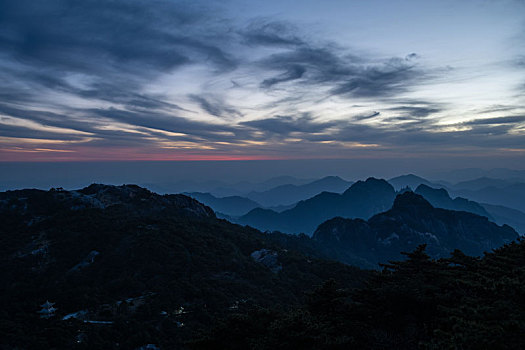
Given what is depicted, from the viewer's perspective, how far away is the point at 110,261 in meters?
58.8

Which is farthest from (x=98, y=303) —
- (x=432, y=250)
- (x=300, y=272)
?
(x=432, y=250)

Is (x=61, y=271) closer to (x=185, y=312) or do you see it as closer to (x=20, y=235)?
(x=20, y=235)

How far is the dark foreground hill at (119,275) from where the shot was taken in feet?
115

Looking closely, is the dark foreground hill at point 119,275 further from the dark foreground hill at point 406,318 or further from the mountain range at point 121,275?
the dark foreground hill at point 406,318

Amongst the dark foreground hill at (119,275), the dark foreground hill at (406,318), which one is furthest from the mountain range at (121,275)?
the dark foreground hill at (406,318)

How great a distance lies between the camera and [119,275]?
176 feet

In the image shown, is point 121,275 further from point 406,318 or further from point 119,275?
point 406,318

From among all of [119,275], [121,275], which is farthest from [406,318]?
[119,275]

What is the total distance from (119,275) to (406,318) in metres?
51.4

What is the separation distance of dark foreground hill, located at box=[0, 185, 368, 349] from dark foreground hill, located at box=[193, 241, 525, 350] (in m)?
15.9

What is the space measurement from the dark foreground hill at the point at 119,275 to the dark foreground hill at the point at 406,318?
52.1 feet

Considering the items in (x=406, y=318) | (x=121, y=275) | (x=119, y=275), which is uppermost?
(x=406, y=318)

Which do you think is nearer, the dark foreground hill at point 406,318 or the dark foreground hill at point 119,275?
the dark foreground hill at point 406,318

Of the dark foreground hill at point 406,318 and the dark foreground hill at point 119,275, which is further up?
the dark foreground hill at point 406,318
